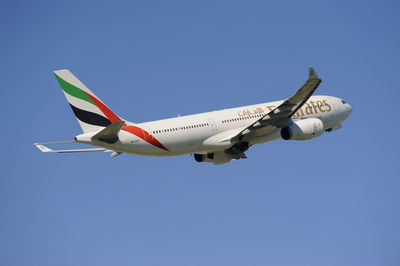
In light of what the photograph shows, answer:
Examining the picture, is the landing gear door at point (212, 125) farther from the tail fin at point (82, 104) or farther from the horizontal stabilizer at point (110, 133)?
the horizontal stabilizer at point (110, 133)

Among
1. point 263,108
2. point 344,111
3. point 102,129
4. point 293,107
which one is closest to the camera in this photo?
point 102,129

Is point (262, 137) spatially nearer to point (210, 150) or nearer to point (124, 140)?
point (210, 150)

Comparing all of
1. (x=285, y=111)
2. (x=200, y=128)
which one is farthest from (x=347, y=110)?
(x=200, y=128)

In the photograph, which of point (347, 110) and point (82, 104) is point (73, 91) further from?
point (347, 110)

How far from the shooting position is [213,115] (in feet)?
164

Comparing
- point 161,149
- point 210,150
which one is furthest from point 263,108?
point 161,149

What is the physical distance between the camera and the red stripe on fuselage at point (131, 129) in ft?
150

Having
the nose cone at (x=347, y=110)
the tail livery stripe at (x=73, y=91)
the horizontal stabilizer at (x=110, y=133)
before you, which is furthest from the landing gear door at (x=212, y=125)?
the nose cone at (x=347, y=110)

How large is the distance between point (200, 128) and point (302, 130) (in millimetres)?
7995

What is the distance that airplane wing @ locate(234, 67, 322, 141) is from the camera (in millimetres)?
45906

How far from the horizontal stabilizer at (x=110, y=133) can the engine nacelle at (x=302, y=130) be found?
13458 millimetres

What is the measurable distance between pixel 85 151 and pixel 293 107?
54.7 ft

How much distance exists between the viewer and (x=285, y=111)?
48.2 meters

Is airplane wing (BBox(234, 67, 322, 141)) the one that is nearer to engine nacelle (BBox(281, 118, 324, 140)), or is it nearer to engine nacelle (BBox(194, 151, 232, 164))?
engine nacelle (BBox(281, 118, 324, 140))
